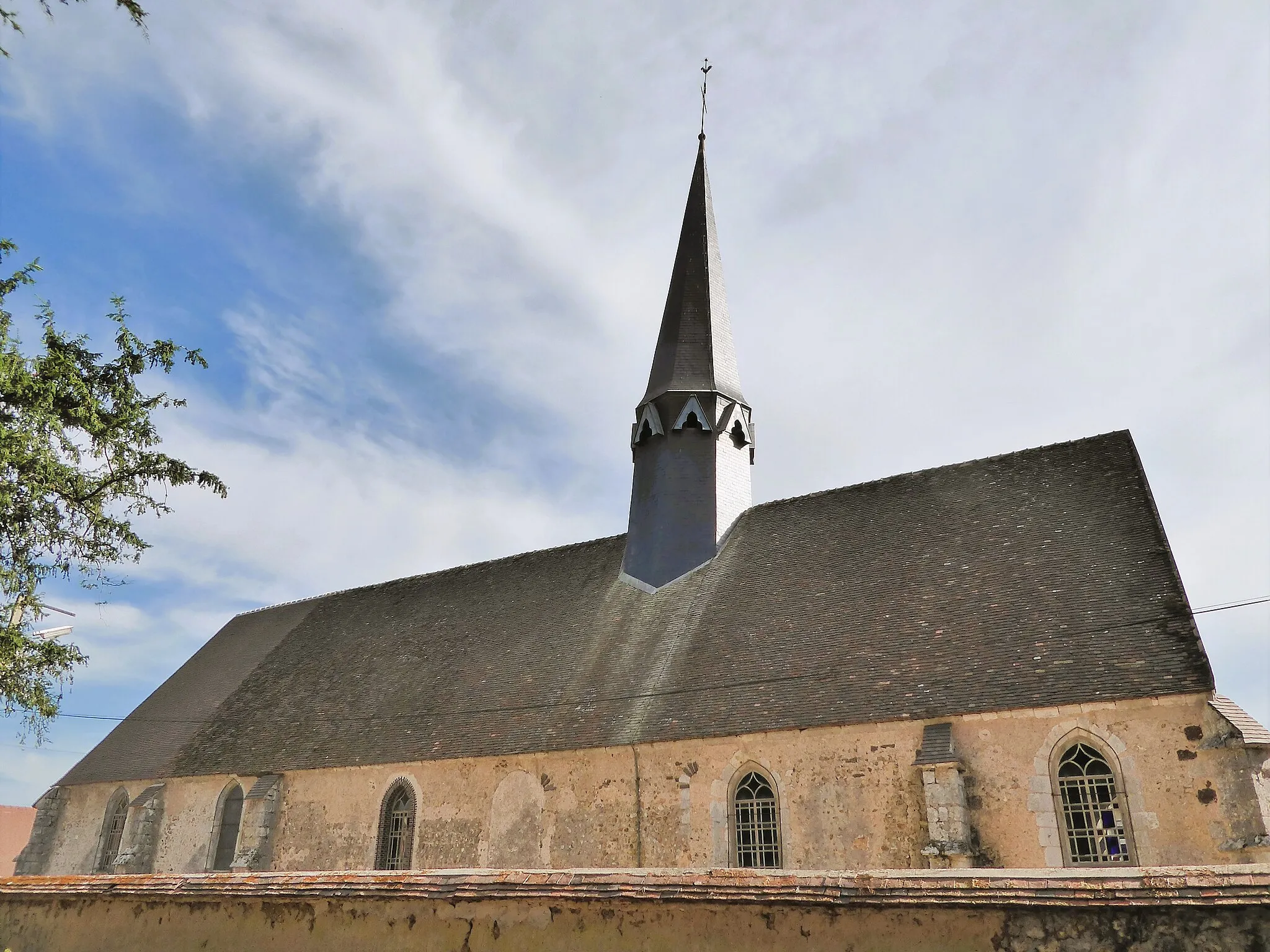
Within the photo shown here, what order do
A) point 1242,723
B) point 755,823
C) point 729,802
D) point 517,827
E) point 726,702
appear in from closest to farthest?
point 1242,723
point 755,823
point 729,802
point 726,702
point 517,827

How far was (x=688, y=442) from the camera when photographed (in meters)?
18.4

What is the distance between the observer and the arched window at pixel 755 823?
39.2ft

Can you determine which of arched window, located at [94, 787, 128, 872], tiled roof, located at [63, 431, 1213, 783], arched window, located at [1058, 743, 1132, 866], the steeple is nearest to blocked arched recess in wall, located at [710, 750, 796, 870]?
tiled roof, located at [63, 431, 1213, 783]

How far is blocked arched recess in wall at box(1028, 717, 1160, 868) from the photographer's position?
9852 mm

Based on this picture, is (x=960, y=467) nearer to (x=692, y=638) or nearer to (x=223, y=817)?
(x=692, y=638)

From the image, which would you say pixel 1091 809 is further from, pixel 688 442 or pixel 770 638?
pixel 688 442

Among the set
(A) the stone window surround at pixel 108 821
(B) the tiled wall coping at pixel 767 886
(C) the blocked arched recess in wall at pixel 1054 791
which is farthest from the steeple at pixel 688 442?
(A) the stone window surround at pixel 108 821

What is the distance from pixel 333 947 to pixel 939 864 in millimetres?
6602

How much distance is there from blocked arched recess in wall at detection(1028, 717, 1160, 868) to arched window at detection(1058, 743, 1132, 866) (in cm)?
9

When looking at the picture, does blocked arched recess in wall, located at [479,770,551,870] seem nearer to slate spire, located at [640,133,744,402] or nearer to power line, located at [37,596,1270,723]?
power line, located at [37,596,1270,723]

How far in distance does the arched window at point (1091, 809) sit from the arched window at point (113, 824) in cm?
1888

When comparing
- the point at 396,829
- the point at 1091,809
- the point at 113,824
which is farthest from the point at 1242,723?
the point at 113,824

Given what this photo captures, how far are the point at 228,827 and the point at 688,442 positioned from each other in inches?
466

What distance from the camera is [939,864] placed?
33.6ft
